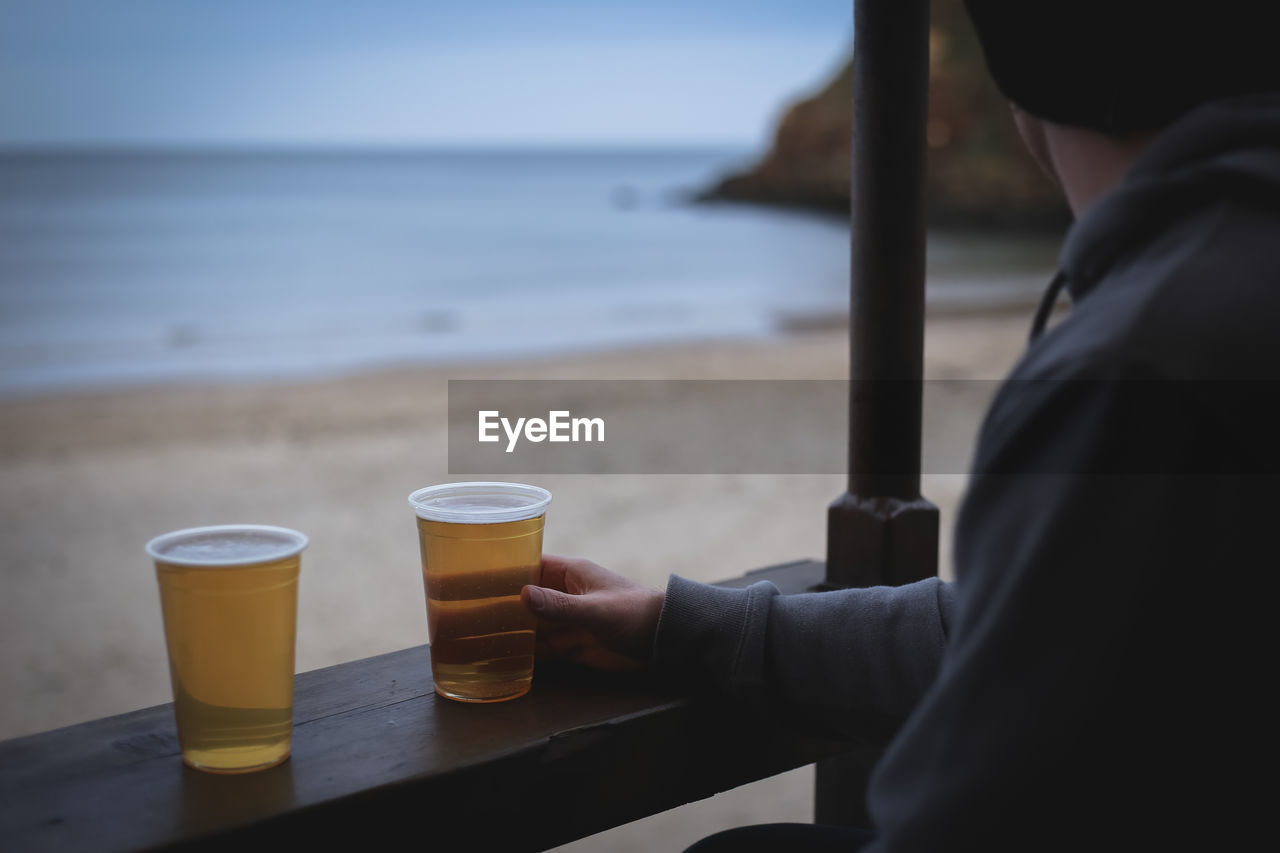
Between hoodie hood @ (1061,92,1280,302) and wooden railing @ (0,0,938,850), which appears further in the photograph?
wooden railing @ (0,0,938,850)

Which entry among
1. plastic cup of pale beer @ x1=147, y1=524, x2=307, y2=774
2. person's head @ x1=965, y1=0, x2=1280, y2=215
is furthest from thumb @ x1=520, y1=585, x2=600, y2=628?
person's head @ x1=965, y1=0, x2=1280, y2=215

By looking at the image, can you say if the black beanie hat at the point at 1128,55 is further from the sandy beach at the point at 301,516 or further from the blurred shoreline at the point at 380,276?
the blurred shoreline at the point at 380,276

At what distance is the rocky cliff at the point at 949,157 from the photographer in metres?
29.8

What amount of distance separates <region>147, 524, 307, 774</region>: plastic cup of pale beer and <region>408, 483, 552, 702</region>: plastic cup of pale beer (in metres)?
0.17

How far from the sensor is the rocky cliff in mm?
29828

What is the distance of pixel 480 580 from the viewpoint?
1128 mm

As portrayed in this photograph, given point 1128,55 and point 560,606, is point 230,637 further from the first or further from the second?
point 1128,55

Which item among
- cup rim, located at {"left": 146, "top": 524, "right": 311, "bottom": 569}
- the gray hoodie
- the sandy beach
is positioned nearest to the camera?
the gray hoodie

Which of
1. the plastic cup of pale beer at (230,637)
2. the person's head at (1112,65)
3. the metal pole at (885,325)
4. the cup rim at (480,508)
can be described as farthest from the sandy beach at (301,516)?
the person's head at (1112,65)

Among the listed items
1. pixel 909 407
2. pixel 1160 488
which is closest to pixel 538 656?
pixel 909 407

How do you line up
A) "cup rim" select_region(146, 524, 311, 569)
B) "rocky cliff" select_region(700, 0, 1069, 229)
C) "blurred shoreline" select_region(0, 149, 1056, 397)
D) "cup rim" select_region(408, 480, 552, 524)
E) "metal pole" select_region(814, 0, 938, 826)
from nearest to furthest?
"cup rim" select_region(146, 524, 311, 569) → "cup rim" select_region(408, 480, 552, 524) → "metal pole" select_region(814, 0, 938, 826) → "blurred shoreline" select_region(0, 149, 1056, 397) → "rocky cliff" select_region(700, 0, 1069, 229)

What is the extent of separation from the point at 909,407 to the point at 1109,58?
3.19 feet

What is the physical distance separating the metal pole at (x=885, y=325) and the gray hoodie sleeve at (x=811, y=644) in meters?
0.44

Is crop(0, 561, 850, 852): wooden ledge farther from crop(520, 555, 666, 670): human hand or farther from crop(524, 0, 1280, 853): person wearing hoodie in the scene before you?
crop(524, 0, 1280, 853): person wearing hoodie
